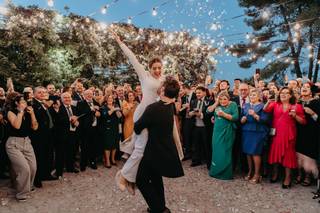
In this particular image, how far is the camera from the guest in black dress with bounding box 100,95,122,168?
6266 millimetres

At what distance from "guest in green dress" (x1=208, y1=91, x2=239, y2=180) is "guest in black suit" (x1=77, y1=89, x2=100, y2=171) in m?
2.52

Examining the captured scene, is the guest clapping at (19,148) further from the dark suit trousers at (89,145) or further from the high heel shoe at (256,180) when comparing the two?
the high heel shoe at (256,180)

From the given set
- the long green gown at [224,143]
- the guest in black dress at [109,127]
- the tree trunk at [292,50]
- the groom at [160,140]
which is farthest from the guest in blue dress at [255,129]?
the tree trunk at [292,50]

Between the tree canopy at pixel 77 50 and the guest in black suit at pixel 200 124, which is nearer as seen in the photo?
the guest in black suit at pixel 200 124

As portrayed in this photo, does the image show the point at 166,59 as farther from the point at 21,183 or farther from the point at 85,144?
the point at 21,183

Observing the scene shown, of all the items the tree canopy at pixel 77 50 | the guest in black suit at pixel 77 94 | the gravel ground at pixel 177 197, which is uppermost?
the tree canopy at pixel 77 50

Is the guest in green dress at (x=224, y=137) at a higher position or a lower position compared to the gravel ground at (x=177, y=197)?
higher

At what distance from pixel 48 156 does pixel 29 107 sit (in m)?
1.12

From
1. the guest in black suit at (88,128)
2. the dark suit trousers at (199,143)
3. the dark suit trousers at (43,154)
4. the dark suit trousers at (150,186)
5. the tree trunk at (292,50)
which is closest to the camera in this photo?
the dark suit trousers at (150,186)

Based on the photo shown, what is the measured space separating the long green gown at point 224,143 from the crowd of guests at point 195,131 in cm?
2

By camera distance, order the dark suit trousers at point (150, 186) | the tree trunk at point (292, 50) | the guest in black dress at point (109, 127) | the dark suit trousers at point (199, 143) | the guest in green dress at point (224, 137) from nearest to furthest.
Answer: the dark suit trousers at point (150, 186)
the guest in green dress at point (224, 137)
the guest in black dress at point (109, 127)
the dark suit trousers at point (199, 143)
the tree trunk at point (292, 50)

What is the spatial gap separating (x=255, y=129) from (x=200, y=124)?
1412mm

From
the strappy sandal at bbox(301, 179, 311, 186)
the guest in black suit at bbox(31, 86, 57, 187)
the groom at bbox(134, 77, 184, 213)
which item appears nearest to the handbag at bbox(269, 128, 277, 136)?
the strappy sandal at bbox(301, 179, 311, 186)

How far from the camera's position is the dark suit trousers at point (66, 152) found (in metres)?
5.50
